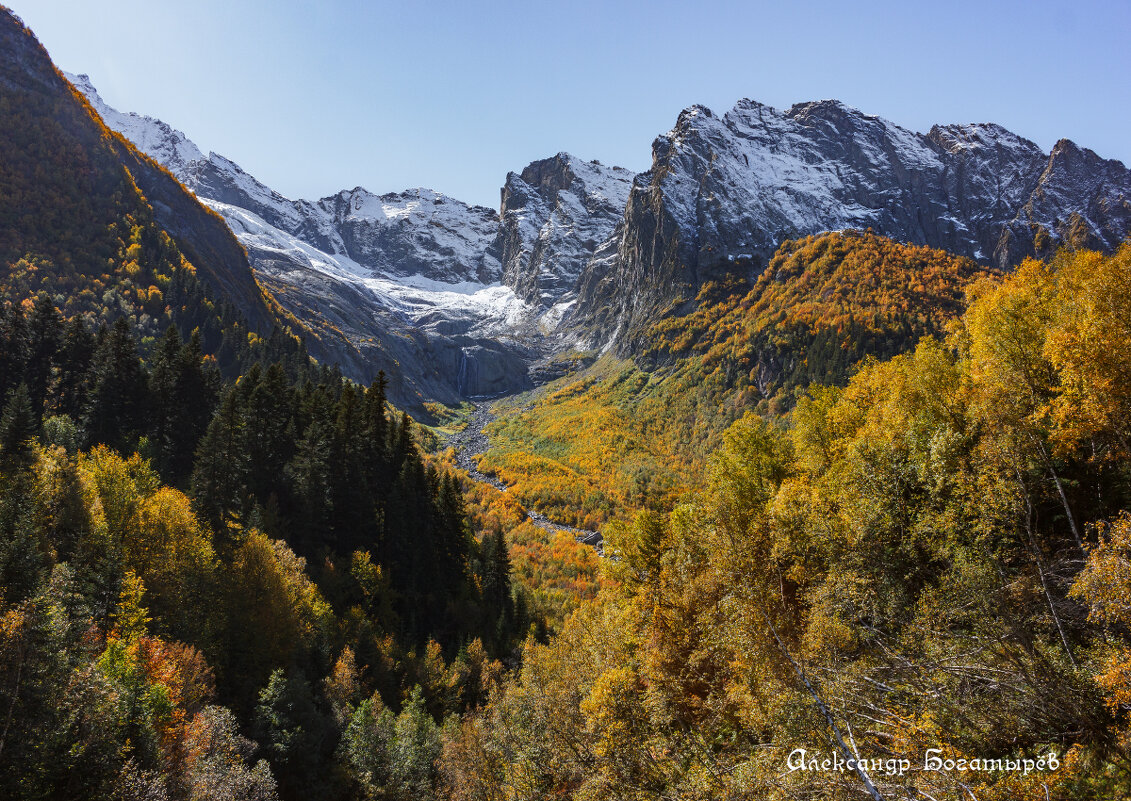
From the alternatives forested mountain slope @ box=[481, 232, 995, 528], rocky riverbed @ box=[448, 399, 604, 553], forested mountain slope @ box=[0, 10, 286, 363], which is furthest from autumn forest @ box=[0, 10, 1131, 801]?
forested mountain slope @ box=[0, 10, 286, 363]

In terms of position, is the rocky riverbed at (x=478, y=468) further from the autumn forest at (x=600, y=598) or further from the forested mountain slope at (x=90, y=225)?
the forested mountain slope at (x=90, y=225)

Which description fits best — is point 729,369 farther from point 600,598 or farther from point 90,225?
point 90,225

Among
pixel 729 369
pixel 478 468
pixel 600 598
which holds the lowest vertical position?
pixel 478 468

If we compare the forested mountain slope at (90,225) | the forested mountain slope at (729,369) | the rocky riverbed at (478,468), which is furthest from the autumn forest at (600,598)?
the forested mountain slope at (90,225)

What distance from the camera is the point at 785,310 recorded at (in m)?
140

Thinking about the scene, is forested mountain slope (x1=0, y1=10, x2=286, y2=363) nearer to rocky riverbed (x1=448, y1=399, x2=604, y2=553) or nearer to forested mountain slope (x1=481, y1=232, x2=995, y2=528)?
rocky riverbed (x1=448, y1=399, x2=604, y2=553)

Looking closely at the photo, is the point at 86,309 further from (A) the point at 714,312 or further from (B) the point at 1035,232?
(B) the point at 1035,232

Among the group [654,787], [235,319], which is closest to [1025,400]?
[654,787]

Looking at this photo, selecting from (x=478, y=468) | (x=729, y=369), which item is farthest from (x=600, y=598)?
(x=729, y=369)

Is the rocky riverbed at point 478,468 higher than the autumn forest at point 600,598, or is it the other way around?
the autumn forest at point 600,598

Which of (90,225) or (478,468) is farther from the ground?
(90,225)

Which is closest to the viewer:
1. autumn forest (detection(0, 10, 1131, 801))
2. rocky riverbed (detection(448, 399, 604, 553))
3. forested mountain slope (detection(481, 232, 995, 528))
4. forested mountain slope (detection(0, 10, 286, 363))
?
autumn forest (detection(0, 10, 1131, 801))

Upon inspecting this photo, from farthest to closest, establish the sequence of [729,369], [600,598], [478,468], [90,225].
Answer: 1. [729,369]
2. [478,468]
3. [90,225]
4. [600,598]

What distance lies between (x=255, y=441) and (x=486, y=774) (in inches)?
1649
